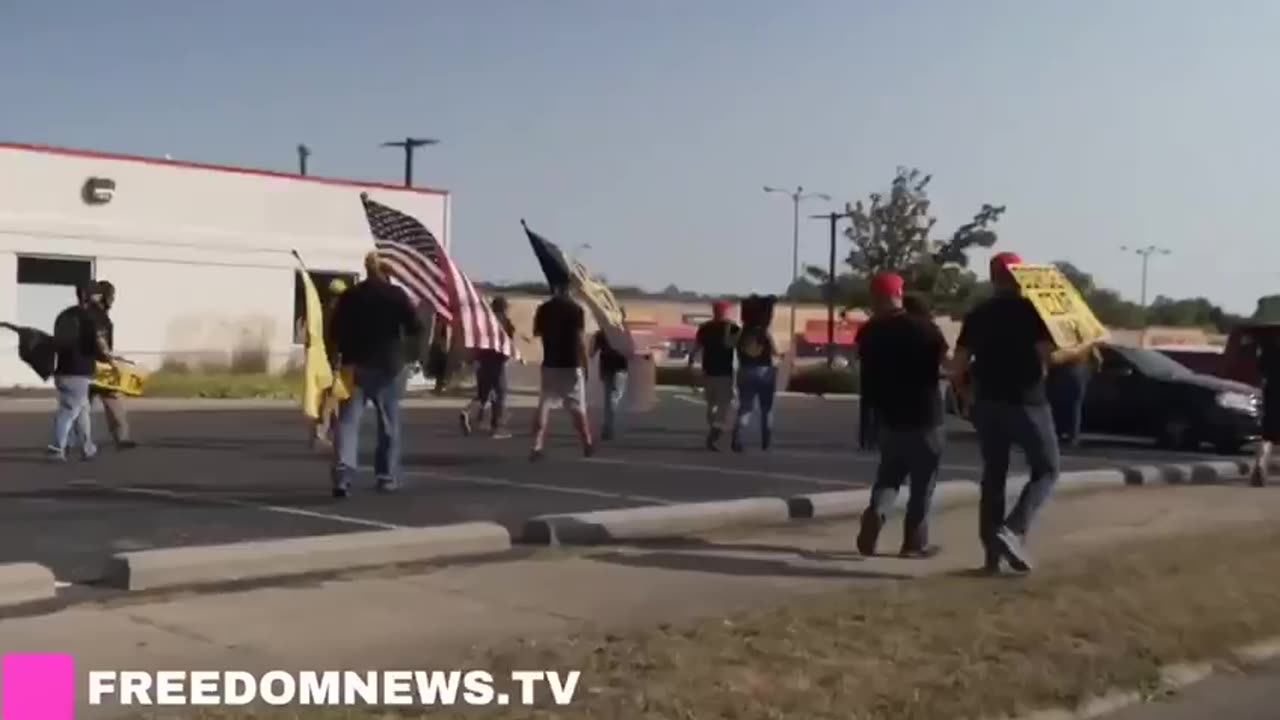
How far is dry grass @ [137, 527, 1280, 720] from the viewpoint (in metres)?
6.59

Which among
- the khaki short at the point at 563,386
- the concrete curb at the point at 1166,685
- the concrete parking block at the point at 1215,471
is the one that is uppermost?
the khaki short at the point at 563,386

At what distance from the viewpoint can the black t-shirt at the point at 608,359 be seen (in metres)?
18.7

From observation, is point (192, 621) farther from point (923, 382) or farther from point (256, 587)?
point (923, 382)

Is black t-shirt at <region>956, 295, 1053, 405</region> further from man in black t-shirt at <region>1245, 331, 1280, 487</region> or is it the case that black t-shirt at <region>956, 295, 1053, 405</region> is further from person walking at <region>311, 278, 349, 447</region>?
man in black t-shirt at <region>1245, 331, 1280, 487</region>

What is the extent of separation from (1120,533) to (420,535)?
5.16m

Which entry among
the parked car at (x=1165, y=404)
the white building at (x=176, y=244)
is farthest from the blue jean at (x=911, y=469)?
the white building at (x=176, y=244)

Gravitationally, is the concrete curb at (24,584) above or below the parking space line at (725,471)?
above

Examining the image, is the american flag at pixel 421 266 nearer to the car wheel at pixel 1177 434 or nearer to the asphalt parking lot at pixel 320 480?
the asphalt parking lot at pixel 320 480

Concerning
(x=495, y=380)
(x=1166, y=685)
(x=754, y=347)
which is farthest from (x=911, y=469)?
(x=495, y=380)

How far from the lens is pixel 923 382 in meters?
10.2

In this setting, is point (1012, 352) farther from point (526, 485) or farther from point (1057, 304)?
point (526, 485)

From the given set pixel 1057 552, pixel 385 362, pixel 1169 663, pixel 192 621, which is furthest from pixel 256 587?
pixel 1057 552

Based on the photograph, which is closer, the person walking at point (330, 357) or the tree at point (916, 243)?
the person walking at point (330, 357)

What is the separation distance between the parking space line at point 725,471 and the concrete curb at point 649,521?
290 centimetres
